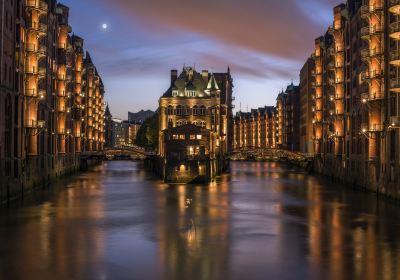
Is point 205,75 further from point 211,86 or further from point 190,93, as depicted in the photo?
point 190,93

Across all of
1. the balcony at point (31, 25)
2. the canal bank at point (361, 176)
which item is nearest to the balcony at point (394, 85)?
the canal bank at point (361, 176)

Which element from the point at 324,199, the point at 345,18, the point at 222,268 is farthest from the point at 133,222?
the point at 345,18

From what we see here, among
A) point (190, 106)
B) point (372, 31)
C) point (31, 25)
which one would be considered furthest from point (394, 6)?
point (190, 106)

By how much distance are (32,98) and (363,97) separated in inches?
1664

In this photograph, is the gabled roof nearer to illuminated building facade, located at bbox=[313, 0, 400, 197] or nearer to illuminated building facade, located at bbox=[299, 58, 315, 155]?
illuminated building facade, located at bbox=[299, 58, 315, 155]

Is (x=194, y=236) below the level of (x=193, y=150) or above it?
below

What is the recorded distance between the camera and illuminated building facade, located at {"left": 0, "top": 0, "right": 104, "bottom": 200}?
208 feet

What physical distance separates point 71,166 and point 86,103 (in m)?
44.0

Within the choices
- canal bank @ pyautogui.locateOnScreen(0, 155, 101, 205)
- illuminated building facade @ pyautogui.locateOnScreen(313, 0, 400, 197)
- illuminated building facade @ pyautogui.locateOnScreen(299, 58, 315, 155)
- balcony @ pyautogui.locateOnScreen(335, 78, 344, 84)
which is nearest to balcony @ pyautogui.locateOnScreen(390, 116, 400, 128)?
illuminated building facade @ pyautogui.locateOnScreen(313, 0, 400, 197)

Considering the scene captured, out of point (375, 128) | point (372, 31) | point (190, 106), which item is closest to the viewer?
point (372, 31)

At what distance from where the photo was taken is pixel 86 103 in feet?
547

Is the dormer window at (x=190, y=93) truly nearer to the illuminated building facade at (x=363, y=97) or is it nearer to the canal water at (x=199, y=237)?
the illuminated building facade at (x=363, y=97)

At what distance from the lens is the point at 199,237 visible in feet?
143

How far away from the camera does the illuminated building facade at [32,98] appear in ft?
208
